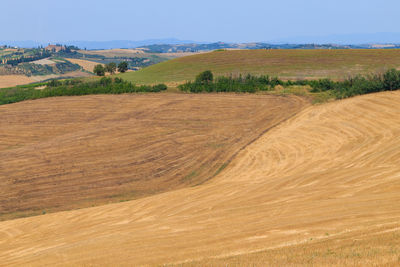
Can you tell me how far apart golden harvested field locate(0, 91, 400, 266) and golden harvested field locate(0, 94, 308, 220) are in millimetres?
2532

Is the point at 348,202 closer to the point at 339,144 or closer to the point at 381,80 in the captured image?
the point at 339,144

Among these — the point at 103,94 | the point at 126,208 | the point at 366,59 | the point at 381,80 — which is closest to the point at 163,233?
the point at 126,208

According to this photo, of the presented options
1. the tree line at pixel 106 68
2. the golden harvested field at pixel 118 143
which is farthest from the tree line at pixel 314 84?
the tree line at pixel 106 68

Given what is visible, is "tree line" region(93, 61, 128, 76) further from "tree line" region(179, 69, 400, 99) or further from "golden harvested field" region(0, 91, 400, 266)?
"golden harvested field" region(0, 91, 400, 266)

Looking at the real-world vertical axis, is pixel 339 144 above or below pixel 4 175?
above

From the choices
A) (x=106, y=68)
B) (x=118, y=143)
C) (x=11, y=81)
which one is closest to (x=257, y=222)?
(x=118, y=143)

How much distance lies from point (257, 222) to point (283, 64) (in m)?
66.2

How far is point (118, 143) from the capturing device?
35.8 meters

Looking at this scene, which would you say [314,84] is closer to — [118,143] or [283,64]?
[283,64]

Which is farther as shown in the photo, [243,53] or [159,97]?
[243,53]

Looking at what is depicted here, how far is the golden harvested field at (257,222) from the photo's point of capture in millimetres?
11867

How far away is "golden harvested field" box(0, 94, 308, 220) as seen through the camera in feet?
89.0

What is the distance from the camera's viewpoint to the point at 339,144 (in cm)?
3088

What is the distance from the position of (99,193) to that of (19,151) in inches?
437
